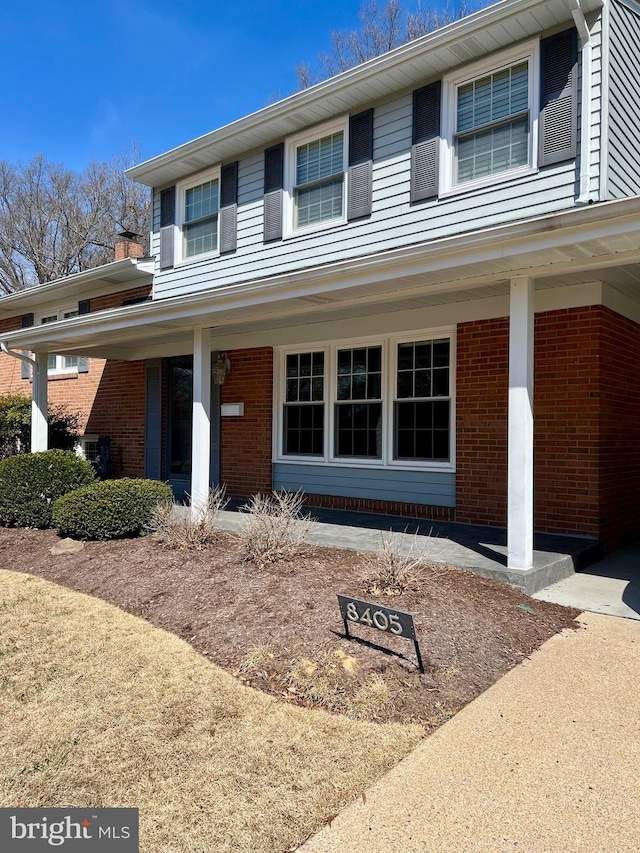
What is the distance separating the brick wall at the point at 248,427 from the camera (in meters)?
9.93

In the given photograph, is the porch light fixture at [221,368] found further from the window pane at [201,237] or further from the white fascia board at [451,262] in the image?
the white fascia board at [451,262]

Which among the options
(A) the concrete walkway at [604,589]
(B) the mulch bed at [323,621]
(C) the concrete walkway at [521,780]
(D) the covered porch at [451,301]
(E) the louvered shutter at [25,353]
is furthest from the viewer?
(E) the louvered shutter at [25,353]

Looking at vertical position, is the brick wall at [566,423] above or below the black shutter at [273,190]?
below

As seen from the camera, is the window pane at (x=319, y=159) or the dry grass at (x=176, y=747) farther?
the window pane at (x=319, y=159)

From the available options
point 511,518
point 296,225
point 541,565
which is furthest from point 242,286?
point 541,565

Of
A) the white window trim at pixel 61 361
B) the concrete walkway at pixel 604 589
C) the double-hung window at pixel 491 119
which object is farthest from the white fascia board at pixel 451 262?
the white window trim at pixel 61 361

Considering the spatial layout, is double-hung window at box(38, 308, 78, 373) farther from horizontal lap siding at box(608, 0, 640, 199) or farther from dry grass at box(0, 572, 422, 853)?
horizontal lap siding at box(608, 0, 640, 199)

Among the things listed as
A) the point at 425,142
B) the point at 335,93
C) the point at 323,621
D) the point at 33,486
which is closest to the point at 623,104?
the point at 425,142

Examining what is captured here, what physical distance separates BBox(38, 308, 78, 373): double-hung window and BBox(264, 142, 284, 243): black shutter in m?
6.70

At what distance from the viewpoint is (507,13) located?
21.4ft

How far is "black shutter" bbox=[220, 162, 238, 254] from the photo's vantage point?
9656 millimetres

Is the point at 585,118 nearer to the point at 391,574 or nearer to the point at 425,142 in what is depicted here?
the point at 425,142

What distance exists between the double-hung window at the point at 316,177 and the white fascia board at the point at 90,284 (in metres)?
3.48

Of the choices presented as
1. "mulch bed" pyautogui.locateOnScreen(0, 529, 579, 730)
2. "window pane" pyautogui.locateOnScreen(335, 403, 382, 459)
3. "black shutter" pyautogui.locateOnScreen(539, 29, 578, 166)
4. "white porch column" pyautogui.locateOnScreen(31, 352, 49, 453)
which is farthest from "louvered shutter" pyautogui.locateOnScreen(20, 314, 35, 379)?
"black shutter" pyautogui.locateOnScreen(539, 29, 578, 166)
